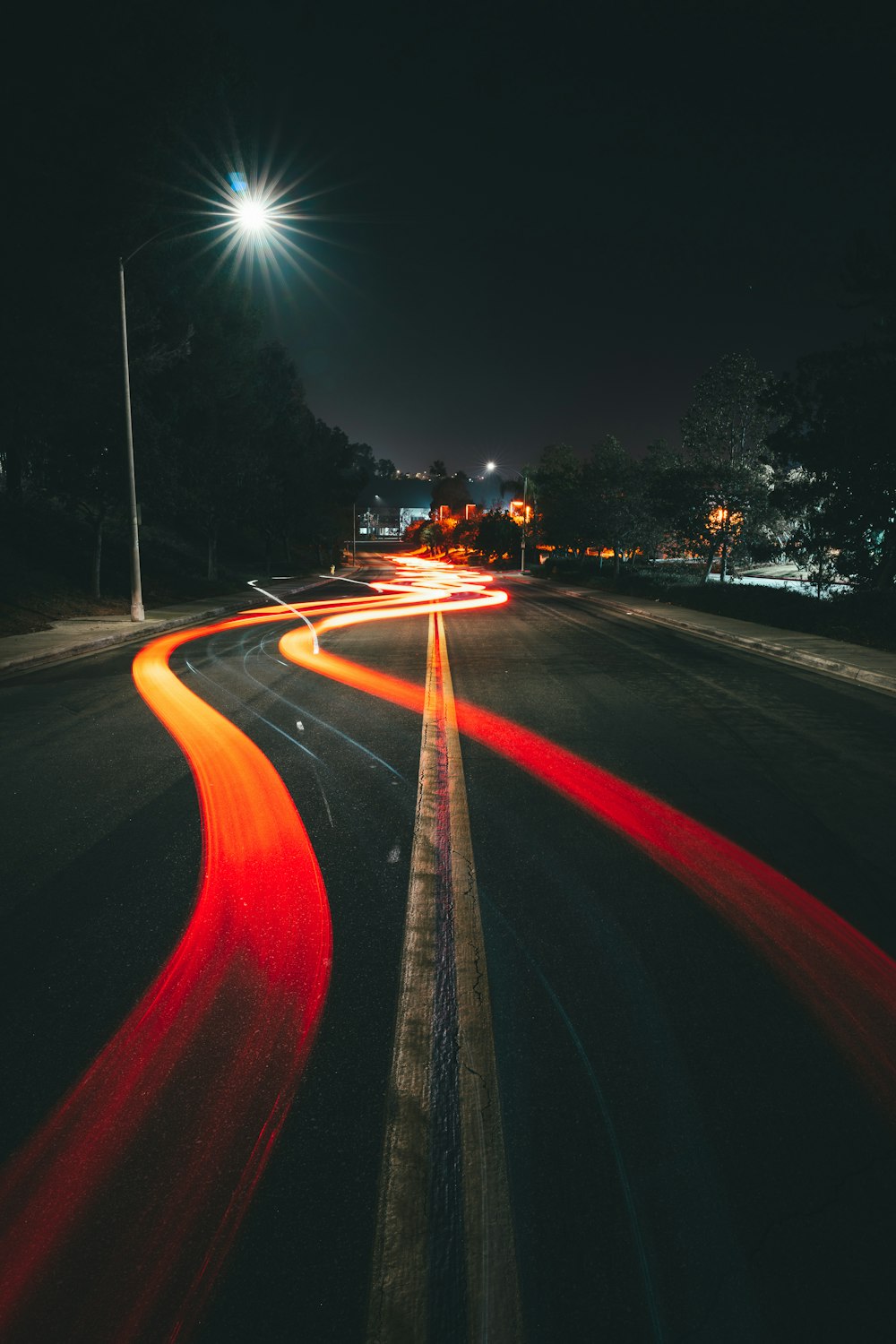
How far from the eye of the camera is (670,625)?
2183 cm

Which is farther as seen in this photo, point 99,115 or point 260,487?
point 260,487

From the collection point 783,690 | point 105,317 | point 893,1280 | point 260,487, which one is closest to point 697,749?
point 783,690

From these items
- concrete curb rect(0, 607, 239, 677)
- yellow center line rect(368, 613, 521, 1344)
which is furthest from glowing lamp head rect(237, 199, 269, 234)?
yellow center line rect(368, 613, 521, 1344)

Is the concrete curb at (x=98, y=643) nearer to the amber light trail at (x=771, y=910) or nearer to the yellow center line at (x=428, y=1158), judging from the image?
the amber light trail at (x=771, y=910)

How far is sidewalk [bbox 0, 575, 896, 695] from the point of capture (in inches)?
501

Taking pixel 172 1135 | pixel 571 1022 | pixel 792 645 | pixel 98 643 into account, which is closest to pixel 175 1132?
pixel 172 1135

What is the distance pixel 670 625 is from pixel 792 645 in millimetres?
6438

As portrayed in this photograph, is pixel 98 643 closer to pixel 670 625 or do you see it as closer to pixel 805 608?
pixel 670 625

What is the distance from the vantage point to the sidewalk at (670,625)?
1273cm

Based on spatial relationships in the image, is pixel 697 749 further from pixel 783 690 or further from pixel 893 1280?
pixel 893 1280

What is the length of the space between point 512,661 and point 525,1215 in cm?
1179

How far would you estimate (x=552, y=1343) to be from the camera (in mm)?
1742

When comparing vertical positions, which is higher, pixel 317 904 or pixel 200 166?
pixel 200 166

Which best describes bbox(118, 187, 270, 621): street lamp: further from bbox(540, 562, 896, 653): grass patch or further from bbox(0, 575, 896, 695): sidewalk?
bbox(540, 562, 896, 653): grass patch
